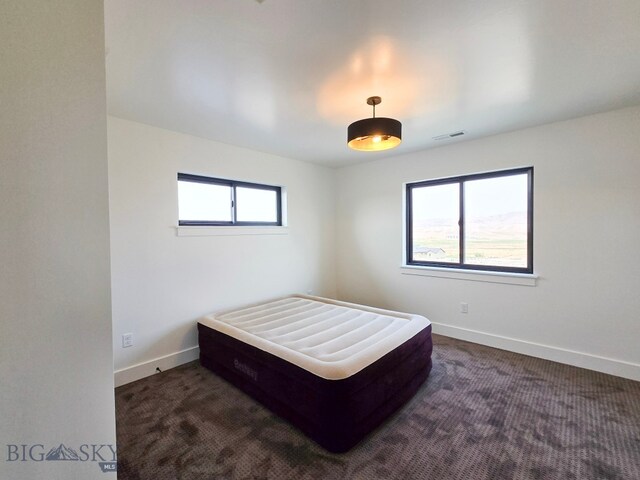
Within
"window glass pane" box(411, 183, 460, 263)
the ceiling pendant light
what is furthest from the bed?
the ceiling pendant light

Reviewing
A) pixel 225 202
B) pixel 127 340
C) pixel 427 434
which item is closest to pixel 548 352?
pixel 427 434

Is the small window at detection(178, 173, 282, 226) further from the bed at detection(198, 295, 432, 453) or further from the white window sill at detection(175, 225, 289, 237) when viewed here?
the bed at detection(198, 295, 432, 453)

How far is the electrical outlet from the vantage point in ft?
8.41

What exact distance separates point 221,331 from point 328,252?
94.4 inches

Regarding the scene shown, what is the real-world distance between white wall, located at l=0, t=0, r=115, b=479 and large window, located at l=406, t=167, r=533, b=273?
3677mm

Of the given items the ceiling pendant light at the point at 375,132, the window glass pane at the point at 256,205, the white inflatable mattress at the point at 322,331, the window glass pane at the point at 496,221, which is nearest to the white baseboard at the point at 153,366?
the white inflatable mattress at the point at 322,331

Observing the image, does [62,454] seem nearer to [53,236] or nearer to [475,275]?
[53,236]

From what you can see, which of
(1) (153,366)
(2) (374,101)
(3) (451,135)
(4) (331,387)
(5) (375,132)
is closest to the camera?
(4) (331,387)

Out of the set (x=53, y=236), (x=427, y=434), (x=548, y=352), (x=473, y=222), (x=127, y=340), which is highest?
(x=473, y=222)

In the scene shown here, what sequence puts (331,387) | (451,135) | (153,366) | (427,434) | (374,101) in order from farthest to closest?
1. (451,135)
2. (153,366)
3. (374,101)
4. (427,434)
5. (331,387)

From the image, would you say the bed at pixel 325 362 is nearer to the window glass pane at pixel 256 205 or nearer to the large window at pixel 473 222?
the window glass pane at pixel 256 205

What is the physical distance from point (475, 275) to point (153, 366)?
3595 millimetres

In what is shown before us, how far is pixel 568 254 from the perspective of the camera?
279 cm

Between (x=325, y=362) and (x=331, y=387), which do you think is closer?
(x=331, y=387)
